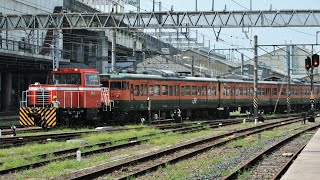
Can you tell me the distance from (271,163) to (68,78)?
15486 mm

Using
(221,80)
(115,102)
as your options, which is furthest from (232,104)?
(115,102)

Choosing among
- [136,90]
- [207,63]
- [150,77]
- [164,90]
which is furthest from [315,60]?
[207,63]

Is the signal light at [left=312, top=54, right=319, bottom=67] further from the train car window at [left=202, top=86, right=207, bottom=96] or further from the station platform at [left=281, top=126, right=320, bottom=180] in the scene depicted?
the train car window at [left=202, top=86, right=207, bottom=96]

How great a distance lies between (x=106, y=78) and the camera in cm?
3412

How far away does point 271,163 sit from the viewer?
52.5 feet

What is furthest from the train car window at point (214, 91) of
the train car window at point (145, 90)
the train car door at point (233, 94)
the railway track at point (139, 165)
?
the railway track at point (139, 165)

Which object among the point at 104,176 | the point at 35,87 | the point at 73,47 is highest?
the point at 73,47

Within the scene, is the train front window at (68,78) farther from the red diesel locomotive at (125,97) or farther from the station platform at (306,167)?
the station platform at (306,167)

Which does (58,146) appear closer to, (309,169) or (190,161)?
(190,161)

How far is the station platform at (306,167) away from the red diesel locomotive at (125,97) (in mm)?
14321

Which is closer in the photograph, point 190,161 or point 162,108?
point 190,161

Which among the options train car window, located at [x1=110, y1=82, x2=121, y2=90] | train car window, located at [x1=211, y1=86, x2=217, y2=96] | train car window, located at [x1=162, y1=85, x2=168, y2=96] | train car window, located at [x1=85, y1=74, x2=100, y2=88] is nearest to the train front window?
train car window, located at [x1=85, y1=74, x2=100, y2=88]

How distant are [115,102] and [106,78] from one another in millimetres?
1633

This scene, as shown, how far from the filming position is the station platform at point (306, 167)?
11.7 meters
